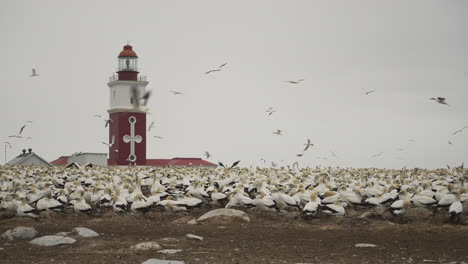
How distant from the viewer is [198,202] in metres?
22.2

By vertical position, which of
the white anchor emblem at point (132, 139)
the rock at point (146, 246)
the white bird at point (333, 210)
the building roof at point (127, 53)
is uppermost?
the building roof at point (127, 53)

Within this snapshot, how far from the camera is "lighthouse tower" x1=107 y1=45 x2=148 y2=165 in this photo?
61.2 m

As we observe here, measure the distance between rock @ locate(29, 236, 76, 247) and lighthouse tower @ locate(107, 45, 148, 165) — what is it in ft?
145

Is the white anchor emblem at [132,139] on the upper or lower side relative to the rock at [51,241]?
upper

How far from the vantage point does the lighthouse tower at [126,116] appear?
61.2m

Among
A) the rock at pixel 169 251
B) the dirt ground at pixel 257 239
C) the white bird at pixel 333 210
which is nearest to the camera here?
the dirt ground at pixel 257 239

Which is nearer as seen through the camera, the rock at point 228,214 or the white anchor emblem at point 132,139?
the rock at point 228,214

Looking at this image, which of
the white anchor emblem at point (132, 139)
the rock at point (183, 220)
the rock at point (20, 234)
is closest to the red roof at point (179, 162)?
the white anchor emblem at point (132, 139)

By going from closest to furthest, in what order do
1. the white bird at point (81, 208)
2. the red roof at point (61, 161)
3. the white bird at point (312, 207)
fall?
the white bird at point (312, 207)
the white bird at point (81, 208)
the red roof at point (61, 161)

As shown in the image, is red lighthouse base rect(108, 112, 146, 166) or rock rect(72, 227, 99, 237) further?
red lighthouse base rect(108, 112, 146, 166)

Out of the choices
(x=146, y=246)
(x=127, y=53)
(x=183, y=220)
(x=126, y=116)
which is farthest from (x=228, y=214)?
(x=127, y=53)

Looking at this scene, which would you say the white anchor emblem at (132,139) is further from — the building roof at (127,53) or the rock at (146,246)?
the rock at (146,246)

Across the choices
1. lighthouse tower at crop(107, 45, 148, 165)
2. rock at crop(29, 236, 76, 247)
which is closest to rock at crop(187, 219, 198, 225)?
rock at crop(29, 236, 76, 247)

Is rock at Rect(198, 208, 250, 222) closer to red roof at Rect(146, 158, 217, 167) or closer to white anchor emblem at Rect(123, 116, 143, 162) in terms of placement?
white anchor emblem at Rect(123, 116, 143, 162)
